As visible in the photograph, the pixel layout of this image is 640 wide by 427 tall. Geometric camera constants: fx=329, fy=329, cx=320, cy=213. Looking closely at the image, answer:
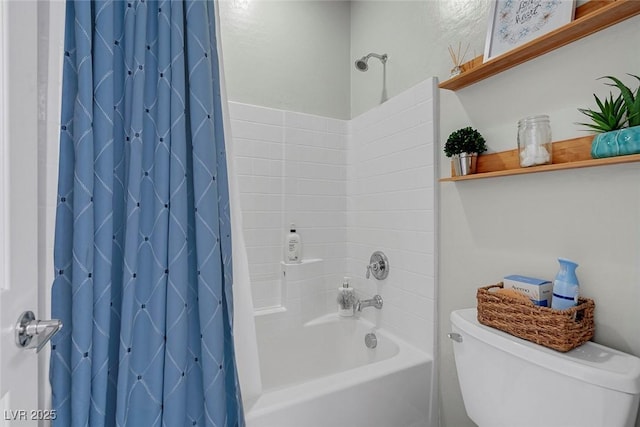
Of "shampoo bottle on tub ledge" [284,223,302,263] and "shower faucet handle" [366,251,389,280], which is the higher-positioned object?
"shampoo bottle on tub ledge" [284,223,302,263]

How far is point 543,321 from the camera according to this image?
90 cm

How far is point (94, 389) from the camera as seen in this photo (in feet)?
2.95

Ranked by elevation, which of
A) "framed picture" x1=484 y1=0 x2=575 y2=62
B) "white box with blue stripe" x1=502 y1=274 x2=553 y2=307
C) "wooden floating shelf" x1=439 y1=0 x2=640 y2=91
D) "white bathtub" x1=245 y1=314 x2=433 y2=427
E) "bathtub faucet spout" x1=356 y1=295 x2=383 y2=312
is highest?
"framed picture" x1=484 y1=0 x2=575 y2=62

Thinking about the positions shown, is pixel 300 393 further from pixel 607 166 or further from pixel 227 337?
pixel 607 166

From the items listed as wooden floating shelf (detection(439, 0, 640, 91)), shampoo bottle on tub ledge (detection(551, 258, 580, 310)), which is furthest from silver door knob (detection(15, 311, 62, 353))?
wooden floating shelf (detection(439, 0, 640, 91))

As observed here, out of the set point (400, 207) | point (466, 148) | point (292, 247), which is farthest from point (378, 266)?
point (466, 148)

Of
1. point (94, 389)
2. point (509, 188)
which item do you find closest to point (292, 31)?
A: point (509, 188)

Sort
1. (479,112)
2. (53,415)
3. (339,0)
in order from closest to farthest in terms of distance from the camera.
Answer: (53,415) → (479,112) → (339,0)

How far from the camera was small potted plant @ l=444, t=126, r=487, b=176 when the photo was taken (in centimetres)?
126

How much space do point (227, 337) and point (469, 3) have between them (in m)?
1.62

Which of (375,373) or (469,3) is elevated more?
(469,3)

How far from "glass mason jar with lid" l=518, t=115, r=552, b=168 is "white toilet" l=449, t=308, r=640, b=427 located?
1.80 feet

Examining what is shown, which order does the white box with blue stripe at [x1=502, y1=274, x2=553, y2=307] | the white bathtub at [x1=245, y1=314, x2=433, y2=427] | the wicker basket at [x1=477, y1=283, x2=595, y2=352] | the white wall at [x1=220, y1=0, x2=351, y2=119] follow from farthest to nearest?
the white wall at [x1=220, y1=0, x2=351, y2=119], the white bathtub at [x1=245, y1=314, x2=433, y2=427], the white box with blue stripe at [x1=502, y1=274, x2=553, y2=307], the wicker basket at [x1=477, y1=283, x2=595, y2=352]

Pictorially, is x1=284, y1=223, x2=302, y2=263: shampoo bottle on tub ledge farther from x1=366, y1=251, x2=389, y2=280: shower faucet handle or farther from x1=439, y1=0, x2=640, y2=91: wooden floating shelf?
x1=439, y1=0, x2=640, y2=91: wooden floating shelf
